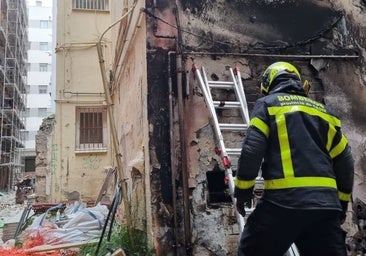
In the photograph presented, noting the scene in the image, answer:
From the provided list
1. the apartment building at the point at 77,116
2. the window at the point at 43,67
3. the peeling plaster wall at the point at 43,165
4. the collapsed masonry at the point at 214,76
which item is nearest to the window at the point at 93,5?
the apartment building at the point at 77,116

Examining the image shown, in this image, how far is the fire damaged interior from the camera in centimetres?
387

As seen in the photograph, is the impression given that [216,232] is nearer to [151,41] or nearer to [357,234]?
[357,234]

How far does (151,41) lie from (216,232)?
2250mm

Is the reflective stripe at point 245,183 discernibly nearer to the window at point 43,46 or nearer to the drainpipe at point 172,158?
the drainpipe at point 172,158

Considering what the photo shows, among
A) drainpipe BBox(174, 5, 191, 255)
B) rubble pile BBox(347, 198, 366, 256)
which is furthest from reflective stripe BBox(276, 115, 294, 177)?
rubble pile BBox(347, 198, 366, 256)

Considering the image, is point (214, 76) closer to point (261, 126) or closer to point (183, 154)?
point (183, 154)

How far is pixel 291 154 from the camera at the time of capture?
91.8 inches

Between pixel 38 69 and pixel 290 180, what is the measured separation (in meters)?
52.4

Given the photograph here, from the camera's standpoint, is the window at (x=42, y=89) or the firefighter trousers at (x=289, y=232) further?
the window at (x=42, y=89)

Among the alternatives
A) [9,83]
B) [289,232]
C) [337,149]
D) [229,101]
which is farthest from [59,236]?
[9,83]

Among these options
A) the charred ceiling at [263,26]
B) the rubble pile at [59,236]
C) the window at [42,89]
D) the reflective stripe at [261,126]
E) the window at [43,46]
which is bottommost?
the rubble pile at [59,236]

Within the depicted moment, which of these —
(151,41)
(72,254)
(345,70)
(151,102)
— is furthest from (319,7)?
(72,254)

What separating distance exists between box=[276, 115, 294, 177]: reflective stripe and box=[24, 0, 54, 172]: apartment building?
47382 millimetres

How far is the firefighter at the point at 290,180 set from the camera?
2.26m
